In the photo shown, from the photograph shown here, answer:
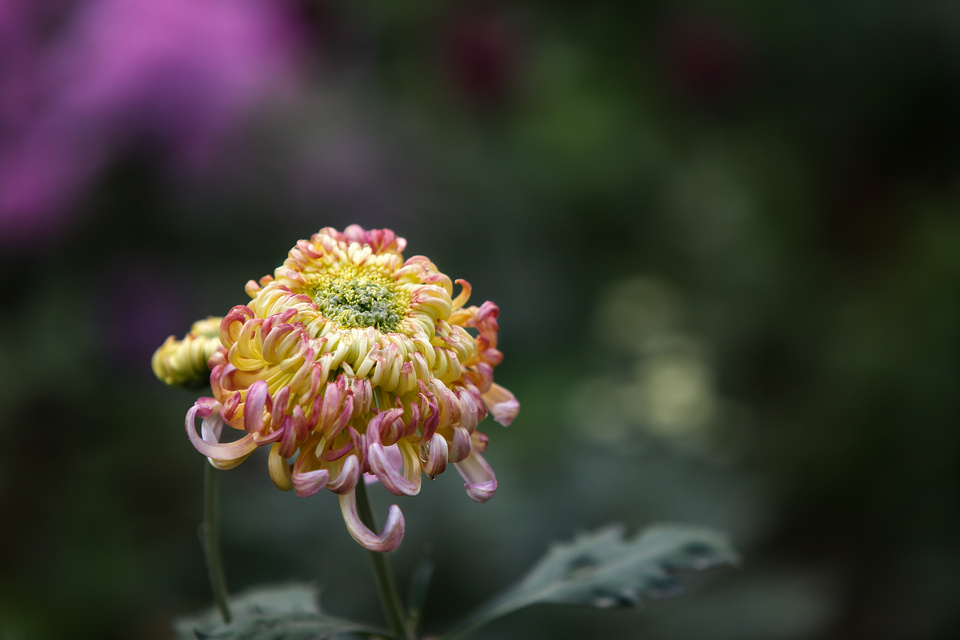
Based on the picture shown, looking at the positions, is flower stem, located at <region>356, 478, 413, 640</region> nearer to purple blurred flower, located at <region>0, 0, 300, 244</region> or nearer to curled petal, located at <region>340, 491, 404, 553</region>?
curled petal, located at <region>340, 491, 404, 553</region>

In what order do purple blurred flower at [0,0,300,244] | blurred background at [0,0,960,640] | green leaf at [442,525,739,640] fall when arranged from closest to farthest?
green leaf at [442,525,739,640], blurred background at [0,0,960,640], purple blurred flower at [0,0,300,244]

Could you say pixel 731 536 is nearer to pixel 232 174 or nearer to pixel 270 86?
pixel 232 174

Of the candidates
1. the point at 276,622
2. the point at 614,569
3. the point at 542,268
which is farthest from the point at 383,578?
the point at 542,268

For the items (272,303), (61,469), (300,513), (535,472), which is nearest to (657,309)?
(535,472)

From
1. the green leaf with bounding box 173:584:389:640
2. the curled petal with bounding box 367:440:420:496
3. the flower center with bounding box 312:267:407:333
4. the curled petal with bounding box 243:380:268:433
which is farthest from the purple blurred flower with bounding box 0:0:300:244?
the curled petal with bounding box 367:440:420:496

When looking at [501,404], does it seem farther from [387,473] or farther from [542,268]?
[542,268]

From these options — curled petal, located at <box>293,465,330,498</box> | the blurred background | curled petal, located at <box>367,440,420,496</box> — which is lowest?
curled petal, located at <box>293,465,330,498</box>

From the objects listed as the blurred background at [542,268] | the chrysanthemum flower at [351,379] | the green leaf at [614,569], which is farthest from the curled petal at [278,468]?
the blurred background at [542,268]
